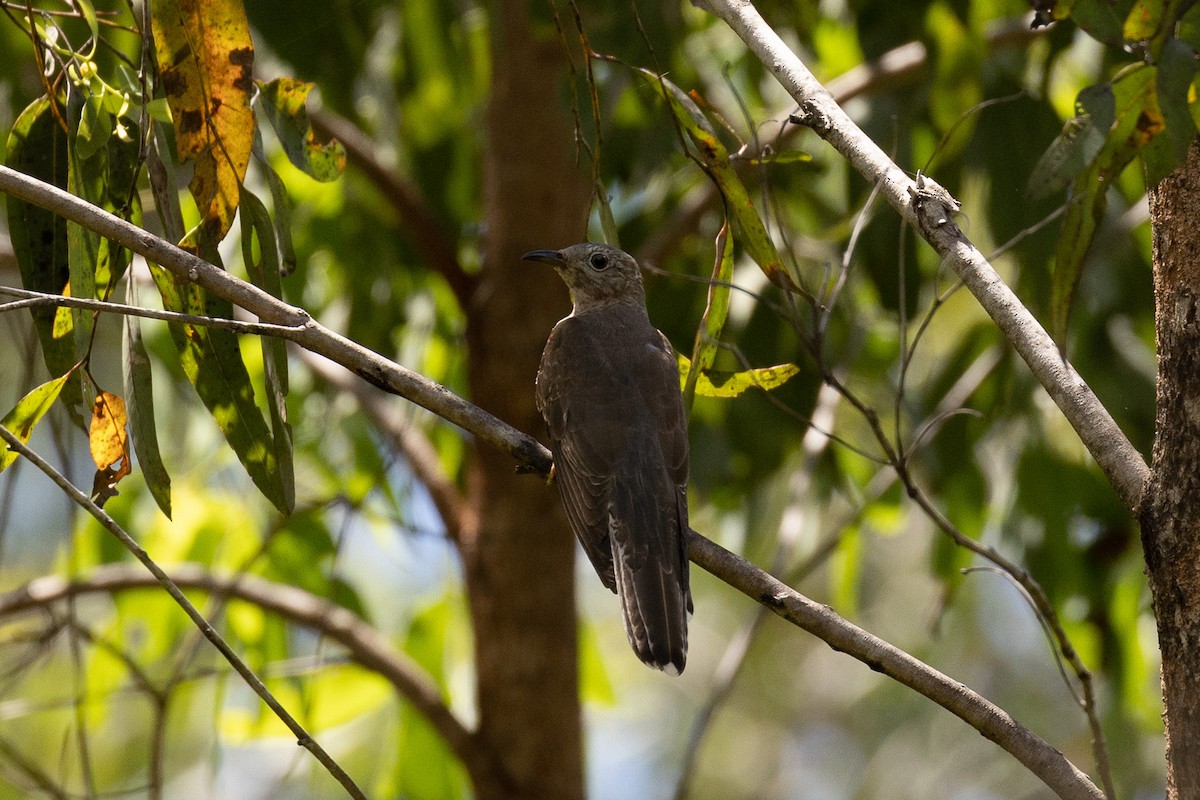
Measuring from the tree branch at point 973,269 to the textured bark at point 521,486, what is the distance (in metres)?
2.79

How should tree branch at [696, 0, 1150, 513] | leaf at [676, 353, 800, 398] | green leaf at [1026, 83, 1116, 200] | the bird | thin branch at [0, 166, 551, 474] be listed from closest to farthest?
tree branch at [696, 0, 1150, 513]
thin branch at [0, 166, 551, 474]
green leaf at [1026, 83, 1116, 200]
leaf at [676, 353, 800, 398]
the bird

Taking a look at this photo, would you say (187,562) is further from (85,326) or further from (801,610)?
(801,610)

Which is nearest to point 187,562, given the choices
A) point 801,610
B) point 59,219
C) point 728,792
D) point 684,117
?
point 59,219

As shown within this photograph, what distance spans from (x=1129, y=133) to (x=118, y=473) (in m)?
2.18

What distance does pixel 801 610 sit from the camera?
236 cm

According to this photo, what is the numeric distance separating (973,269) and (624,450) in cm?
178

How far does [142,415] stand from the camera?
2.82m

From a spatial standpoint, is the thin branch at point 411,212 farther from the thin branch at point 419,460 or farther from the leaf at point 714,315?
the leaf at point 714,315

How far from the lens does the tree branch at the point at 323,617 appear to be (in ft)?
15.8

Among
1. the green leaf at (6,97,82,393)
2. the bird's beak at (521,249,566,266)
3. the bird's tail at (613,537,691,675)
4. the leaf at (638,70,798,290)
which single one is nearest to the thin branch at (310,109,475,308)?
the bird's beak at (521,249,566,266)

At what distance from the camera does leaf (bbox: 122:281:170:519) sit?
2.78 meters

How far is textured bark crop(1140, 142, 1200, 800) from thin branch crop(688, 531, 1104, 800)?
160mm

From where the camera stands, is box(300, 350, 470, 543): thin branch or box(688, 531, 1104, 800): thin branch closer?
box(688, 531, 1104, 800): thin branch

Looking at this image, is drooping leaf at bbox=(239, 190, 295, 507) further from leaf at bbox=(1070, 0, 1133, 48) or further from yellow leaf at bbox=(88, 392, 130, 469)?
leaf at bbox=(1070, 0, 1133, 48)
